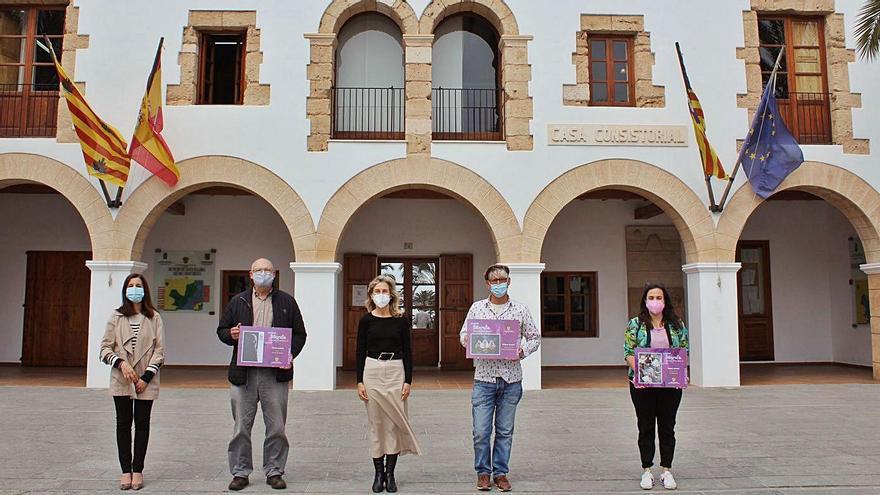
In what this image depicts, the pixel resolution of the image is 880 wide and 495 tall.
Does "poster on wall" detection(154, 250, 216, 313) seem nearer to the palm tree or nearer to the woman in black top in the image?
the woman in black top

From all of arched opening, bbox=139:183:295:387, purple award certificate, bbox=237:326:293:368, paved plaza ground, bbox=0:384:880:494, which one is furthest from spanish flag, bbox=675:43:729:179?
arched opening, bbox=139:183:295:387

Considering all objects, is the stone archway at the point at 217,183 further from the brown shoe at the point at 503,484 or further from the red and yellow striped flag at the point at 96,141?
the brown shoe at the point at 503,484

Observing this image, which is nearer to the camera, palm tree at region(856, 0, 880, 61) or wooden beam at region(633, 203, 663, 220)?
palm tree at region(856, 0, 880, 61)

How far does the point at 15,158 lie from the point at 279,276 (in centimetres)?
483

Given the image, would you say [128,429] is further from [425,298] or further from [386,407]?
[425,298]

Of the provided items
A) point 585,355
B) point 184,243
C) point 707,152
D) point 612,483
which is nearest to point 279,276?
point 184,243

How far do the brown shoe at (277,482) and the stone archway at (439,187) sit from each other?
18.5 ft

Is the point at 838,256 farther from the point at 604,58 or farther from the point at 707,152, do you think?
the point at 604,58

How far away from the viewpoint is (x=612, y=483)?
5102mm

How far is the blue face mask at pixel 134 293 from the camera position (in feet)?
16.2

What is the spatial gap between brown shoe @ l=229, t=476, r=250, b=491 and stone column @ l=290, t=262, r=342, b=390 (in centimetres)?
503

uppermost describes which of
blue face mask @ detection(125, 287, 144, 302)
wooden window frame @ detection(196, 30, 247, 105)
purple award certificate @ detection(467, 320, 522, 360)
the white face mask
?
wooden window frame @ detection(196, 30, 247, 105)

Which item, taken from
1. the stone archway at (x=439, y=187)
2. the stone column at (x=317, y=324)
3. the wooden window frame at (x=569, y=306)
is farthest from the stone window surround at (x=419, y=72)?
the wooden window frame at (x=569, y=306)

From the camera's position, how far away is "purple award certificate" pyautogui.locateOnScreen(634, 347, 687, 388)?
188 inches
